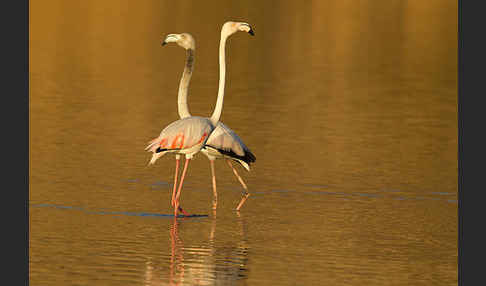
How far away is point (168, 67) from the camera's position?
37500mm

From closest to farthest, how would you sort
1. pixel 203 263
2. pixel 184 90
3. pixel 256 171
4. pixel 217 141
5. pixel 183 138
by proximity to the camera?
pixel 203 263 → pixel 183 138 → pixel 217 141 → pixel 184 90 → pixel 256 171

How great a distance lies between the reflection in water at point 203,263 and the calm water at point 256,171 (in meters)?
0.02

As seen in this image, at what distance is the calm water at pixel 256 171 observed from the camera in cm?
1261

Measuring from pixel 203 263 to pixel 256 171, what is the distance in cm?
629

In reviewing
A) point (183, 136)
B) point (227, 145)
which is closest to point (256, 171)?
point (227, 145)

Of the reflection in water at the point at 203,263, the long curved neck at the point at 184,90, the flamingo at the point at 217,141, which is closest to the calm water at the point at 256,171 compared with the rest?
the reflection in water at the point at 203,263

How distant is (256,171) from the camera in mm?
18641

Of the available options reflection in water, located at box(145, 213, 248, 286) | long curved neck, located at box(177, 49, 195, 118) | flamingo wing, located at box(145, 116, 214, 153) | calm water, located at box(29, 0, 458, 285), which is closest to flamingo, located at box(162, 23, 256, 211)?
long curved neck, located at box(177, 49, 195, 118)

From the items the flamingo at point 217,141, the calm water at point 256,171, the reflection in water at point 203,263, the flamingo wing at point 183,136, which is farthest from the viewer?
the flamingo at point 217,141

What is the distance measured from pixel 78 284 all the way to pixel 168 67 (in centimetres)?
2636

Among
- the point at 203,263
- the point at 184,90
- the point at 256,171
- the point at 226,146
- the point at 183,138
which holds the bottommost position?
the point at 203,263

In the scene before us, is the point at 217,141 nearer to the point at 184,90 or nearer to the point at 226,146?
the point at 226,146

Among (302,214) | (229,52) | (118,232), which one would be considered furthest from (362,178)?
(229,52)

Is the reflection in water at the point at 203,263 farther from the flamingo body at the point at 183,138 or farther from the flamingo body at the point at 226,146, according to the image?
the flamingo body at the point at 226,146
